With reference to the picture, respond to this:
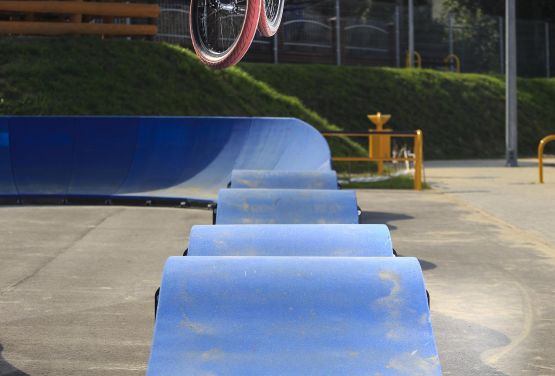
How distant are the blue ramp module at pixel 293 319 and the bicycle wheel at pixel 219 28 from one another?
146 centimetres

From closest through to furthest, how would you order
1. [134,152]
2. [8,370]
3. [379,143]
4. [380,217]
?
[8,370] → [380,217] → [134,152] → [379,143]

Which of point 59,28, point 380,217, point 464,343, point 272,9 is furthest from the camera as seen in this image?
point 59,28

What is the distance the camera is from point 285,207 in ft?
38.9

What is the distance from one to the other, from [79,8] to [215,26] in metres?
23.8

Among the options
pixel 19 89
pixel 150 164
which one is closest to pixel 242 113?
pixel 19 89

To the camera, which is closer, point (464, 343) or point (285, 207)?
point (464, 343)

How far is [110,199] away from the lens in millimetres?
20266

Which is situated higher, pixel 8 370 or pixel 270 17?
pixel 270 17

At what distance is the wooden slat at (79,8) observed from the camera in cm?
2992

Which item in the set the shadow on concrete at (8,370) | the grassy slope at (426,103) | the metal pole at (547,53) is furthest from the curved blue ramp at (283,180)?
the metal pole at (547,53)

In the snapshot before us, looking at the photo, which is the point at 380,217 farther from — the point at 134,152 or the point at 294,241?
the point at 294,241

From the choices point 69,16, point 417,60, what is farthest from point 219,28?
point 417,60

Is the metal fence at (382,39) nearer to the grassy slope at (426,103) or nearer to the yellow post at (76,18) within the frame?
the grassy slope at (426,103)

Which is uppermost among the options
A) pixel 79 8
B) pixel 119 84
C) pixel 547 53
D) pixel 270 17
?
pixel 79 8
